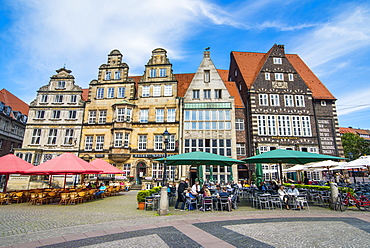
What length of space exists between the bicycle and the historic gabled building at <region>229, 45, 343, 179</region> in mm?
14717

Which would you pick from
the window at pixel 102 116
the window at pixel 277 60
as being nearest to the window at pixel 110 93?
the window at pixel 102 116

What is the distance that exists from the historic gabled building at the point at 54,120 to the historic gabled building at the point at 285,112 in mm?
22474

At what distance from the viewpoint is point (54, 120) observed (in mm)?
29141

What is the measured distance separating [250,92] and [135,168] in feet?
56.5

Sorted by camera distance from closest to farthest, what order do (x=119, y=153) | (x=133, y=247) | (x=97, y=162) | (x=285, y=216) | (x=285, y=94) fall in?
1. (x=133, y=247)
2. (x=285, y=216)
3. (x=97, y=162)
4. (x=119, y=153)
5. (x=285, y=94)

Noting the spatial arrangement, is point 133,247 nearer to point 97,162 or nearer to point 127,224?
point 127,224

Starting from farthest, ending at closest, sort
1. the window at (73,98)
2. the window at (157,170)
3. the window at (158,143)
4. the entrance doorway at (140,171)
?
the window at (73,98) < the window at (158,143) < the entrance doorway at (140,171) < the window at (157,170)

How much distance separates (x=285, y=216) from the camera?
959 centimetres

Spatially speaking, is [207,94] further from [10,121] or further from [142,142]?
[10,121]

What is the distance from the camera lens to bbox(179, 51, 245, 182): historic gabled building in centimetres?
2628

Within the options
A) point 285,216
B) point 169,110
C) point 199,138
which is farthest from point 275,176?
point 285,216

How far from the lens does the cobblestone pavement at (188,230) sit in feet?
19.7

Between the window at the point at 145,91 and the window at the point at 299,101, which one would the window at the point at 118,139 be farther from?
the window at the point at 299,101

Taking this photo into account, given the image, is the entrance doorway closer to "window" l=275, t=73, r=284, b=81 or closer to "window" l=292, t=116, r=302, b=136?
"window" l=292, t=116, r=302, b=136
